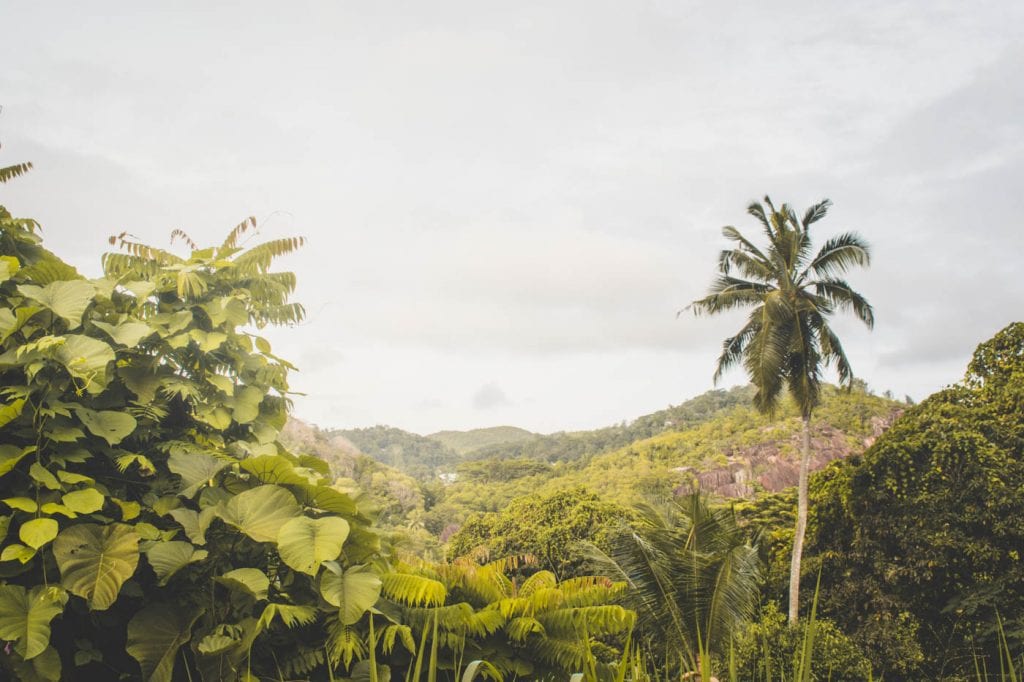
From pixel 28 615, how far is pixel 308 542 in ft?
4.32

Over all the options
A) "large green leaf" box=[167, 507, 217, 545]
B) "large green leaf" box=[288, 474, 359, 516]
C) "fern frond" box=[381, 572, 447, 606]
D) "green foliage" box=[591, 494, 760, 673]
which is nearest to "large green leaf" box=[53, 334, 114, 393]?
"large green leaf" box=[167, 507, 217, 545]

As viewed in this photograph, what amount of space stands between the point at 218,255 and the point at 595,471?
158ft

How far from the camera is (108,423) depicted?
12.0 feet

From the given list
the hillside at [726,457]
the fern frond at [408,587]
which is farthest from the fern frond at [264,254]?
the hillside at [726,457]

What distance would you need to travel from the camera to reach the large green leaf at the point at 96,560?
324 cm

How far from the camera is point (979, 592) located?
39.8 ft

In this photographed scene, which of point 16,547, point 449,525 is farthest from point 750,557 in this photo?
point 449,525

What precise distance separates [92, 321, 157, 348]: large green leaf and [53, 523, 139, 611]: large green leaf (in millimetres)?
994

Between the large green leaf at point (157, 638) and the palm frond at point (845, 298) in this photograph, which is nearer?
the large green leaf at point (157, 638)

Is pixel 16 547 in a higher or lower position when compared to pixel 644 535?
higher

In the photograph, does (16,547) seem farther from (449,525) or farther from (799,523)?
(449,525)

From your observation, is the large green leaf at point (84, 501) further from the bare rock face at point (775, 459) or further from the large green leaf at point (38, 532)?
the bare rock face at point (775, 459)

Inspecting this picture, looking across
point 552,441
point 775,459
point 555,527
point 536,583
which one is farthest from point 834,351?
point 552,441

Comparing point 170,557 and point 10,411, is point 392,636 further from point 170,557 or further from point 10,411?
point 10,411
